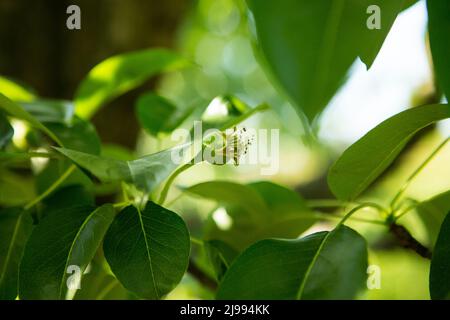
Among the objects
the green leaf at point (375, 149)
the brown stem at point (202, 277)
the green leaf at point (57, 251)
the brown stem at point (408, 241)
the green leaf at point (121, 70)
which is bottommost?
the brown stem at point (202, 277)

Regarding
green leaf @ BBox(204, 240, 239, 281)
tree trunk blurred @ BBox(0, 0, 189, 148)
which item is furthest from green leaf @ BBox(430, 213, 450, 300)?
tree trunk blurred @ BBox(0, 0, 189, 148)

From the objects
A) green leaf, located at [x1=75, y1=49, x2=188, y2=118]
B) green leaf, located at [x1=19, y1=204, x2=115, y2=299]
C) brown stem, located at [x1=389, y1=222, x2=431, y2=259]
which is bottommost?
brown stem, located at [x1=389, y1=222, x2=431, y2=259]

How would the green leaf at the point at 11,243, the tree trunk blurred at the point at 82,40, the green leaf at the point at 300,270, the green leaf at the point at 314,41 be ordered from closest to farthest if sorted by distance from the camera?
1. the green leaf at the point at 314,41
2. the green leaf at the point at 300,270
3. the green leaf at the point at 11,243
4. the tree trunk blurred at the point at 82,40

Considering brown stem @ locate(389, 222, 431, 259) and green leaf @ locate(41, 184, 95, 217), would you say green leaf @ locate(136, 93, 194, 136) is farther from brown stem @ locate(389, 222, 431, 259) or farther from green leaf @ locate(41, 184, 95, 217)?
brown stem @ locate(389, 222, 431, 259)

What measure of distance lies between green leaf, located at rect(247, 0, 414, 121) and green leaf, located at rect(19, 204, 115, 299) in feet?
0.80

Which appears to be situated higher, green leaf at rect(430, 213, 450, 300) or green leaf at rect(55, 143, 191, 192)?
green leaf at rect(55, 143, 191, 192)

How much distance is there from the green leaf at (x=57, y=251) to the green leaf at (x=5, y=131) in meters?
0.11

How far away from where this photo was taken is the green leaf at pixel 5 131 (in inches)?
20.3

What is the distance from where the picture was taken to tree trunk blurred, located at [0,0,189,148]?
1.27 m

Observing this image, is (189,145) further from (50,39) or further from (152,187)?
(50,39)

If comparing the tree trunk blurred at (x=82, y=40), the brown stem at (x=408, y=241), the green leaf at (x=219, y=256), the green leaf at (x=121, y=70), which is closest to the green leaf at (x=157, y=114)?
the green leaf at (x=121, y=70)

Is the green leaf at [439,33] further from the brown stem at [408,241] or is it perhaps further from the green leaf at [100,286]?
the green leaf at [100,286]
